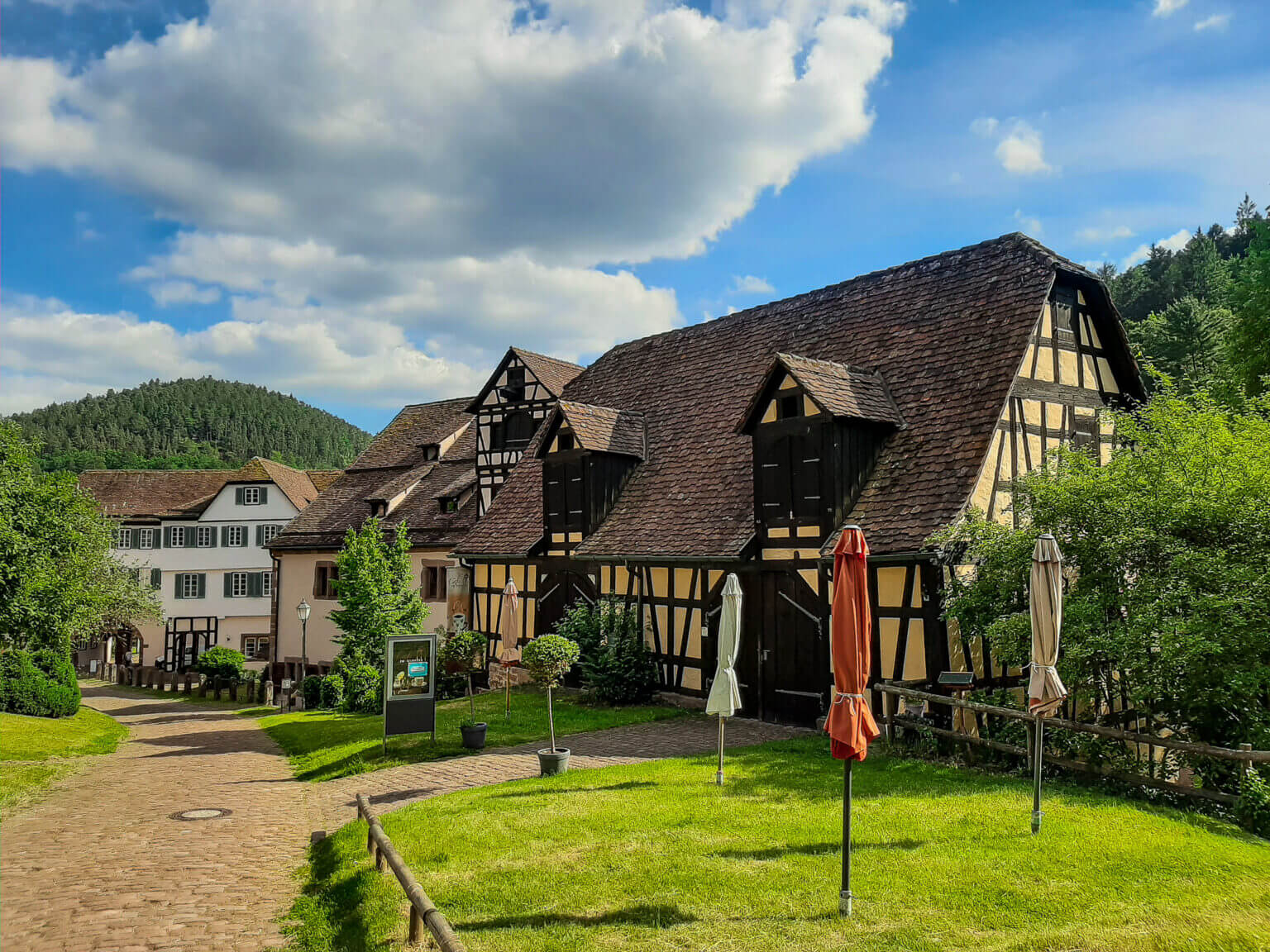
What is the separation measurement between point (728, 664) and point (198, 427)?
147m

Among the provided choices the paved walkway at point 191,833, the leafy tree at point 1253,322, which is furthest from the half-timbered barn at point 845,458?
the leafy tree at point 1253,322

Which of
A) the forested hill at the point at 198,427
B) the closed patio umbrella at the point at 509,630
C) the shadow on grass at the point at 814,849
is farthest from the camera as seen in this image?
the forested hill at the point at 198,427

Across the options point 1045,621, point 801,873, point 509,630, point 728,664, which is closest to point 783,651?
point 728,664

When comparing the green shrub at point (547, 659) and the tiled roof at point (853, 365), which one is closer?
the green shrub at point (547, 659)

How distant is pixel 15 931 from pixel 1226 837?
11.9 m

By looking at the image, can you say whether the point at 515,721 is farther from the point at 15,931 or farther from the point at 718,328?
the point at 718,328

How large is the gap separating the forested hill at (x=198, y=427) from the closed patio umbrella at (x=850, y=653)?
118511mm

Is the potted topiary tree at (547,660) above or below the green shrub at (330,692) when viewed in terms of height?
above

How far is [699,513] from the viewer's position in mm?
20031

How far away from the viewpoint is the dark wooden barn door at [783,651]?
55.2 ft

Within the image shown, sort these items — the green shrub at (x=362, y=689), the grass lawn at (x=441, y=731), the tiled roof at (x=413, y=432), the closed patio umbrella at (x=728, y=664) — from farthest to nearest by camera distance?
the tiled roof at (x=413, y=432) → the green shrub at (x=362, y=689) → the grass lawn at (x=441, y=731) → the closed patio umbrella at (x=728, y=664)

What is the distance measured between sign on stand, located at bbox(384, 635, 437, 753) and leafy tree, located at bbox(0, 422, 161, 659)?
45.2 ft

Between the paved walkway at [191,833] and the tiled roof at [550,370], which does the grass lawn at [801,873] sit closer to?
the paved walkway at [191,833]

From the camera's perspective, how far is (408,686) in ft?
54.2
